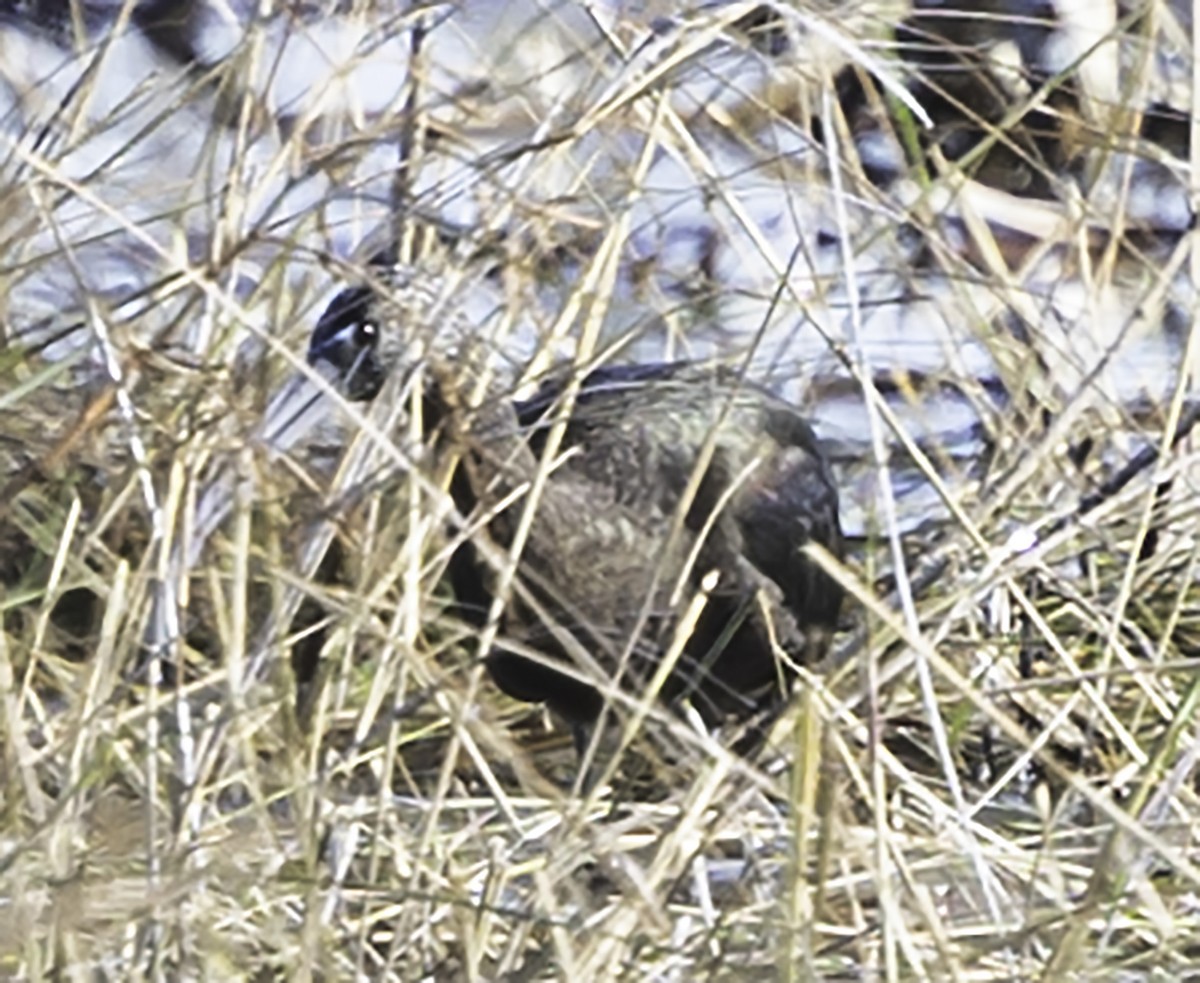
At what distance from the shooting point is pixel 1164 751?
5.20 ft

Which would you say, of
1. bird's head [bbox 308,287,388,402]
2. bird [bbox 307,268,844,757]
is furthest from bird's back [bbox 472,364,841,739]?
bird's head [bbox 308,287,388,402]

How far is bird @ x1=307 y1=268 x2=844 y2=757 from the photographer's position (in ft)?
6.81

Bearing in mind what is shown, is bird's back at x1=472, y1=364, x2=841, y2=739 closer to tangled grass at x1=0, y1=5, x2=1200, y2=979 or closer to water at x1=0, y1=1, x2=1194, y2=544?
water at x1=0, y1=1, x2=1194, y2=544

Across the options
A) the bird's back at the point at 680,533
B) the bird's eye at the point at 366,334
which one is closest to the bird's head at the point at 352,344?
the bird's eye at the point at 366,334

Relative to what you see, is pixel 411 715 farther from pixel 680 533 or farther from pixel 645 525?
pixel 645 525

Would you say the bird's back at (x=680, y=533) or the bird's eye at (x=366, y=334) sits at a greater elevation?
the bird's eye at (x=366, y=334)

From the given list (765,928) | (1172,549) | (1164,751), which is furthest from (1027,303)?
(765,928)

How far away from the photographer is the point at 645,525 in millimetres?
2377

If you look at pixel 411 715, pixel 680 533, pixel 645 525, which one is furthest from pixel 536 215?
pixel 645 525

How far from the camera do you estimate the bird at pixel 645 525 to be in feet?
6.81

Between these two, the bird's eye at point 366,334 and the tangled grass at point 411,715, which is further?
the bird's eye at point 366,334

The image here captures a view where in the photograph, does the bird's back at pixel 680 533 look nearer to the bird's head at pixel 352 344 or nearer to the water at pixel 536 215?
the water at pixel 536 215

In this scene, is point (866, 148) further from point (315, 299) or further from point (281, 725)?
point (281, 725)

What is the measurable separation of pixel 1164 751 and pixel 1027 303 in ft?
2.50
